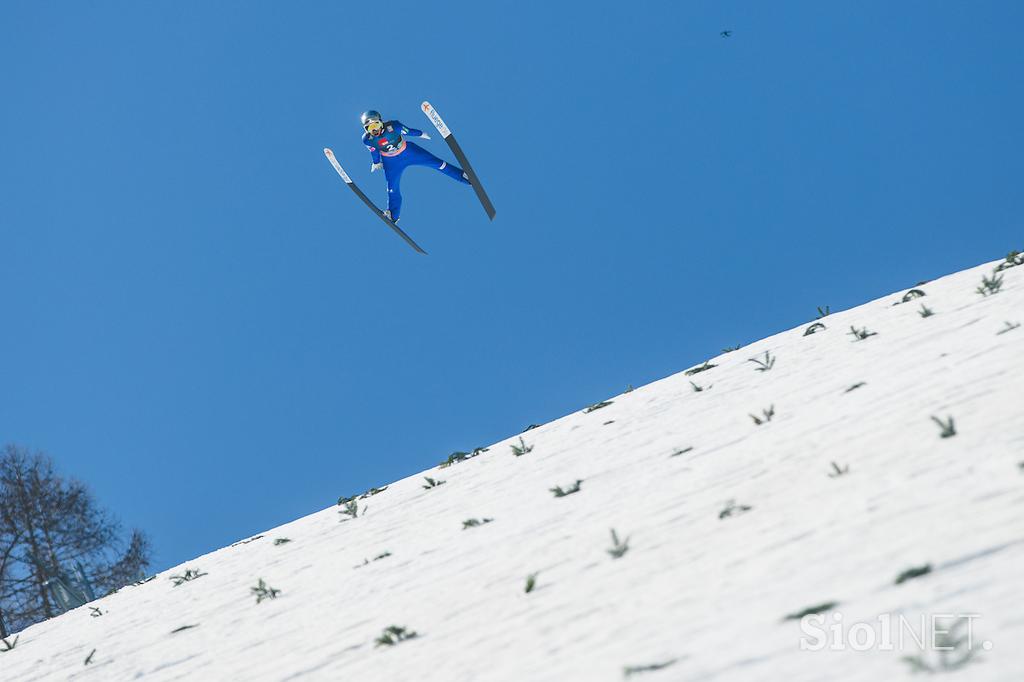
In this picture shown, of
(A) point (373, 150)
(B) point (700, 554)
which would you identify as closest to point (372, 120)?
(A) point (373, 150)

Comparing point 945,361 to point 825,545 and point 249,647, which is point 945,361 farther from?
point 249,647

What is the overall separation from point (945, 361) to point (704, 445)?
5.61 ft

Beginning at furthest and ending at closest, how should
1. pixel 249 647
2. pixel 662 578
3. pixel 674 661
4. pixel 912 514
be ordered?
pixel 249 647 < pixel 662 578 < pixel 912 514 < pixel 674 661

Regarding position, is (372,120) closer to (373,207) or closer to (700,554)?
(373,207)

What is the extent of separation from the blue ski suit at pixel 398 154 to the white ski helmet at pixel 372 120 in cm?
14

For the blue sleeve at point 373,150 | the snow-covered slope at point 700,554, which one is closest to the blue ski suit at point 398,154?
the blue sleeve at point 373,150

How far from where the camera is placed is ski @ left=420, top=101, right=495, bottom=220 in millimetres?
16953

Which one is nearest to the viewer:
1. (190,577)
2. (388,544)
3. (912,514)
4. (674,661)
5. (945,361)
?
(674,661)

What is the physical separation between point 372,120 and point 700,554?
46.9ft

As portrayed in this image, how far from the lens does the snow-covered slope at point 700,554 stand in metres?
2.96

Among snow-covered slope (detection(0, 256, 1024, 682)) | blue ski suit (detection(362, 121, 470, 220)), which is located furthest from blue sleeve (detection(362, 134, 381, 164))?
snow-covered slope (detection(0, 256, 1024, 682))

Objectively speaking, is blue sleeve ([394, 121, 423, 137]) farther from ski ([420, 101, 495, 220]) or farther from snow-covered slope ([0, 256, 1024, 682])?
snow-covered slope ([0, 256, 1024, 682])

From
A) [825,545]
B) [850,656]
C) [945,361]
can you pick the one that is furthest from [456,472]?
[850,656]

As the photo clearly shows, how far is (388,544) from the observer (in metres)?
6.90
